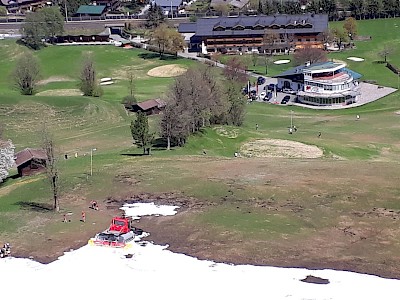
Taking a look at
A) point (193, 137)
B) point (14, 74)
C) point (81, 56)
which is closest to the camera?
point (193, 137)

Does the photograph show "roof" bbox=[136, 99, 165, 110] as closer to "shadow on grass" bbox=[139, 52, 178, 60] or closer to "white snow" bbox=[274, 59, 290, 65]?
"white snow" bbox=[274, 59, 290, 65]

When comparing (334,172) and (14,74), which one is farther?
(14,74)

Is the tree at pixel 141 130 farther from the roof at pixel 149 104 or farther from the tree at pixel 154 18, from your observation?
the tree at pixel 154 18

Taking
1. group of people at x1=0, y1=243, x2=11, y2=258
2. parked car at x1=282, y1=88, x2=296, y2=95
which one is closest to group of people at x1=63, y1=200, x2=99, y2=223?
group of people at x1=0, y1=243, x2=11, y2=258

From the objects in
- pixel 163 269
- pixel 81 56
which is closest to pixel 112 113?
pixel 81 56

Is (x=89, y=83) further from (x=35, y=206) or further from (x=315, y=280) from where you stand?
(x=315, y=280)

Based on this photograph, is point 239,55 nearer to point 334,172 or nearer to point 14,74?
point 14,74

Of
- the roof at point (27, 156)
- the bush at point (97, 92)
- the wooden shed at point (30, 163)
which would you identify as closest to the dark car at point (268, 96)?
the bush at point (97, 92)
